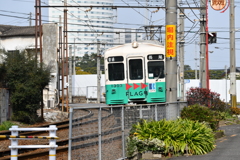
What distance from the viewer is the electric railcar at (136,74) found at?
18.4 m

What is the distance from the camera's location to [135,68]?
18844 millimetres

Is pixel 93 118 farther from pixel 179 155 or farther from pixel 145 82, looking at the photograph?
pixel 145 82

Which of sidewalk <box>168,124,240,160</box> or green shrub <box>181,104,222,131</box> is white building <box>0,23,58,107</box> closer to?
green shrub <box>181,104,222,131</box>

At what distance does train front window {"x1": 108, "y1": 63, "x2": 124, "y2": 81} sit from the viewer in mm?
18922

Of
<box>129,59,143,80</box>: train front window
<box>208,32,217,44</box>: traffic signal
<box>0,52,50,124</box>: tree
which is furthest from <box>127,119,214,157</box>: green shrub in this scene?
<box>208,32,217,44</box>: traffic signal

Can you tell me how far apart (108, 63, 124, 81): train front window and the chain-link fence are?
20.8 feet

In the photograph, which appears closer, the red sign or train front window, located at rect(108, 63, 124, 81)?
train front window, located at rect(108, 63, 124, 81)

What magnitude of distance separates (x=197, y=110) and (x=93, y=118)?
19.2 feet

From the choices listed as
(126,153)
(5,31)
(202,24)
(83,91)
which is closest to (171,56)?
(126,153)

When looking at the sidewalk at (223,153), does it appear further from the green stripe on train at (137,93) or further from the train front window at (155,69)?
the train front window at (155,69)

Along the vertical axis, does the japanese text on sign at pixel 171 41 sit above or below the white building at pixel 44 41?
below

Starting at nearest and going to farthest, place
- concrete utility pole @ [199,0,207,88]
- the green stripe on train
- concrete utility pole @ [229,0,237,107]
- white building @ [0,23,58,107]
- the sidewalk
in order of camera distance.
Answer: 1. the sidewalk
2. the green stripe on train
3. concrete utility pole @ [199,0,207,88]
4. concrete utility pole @ [229,0,237,107]
5. white building @ [0,23,58,107]

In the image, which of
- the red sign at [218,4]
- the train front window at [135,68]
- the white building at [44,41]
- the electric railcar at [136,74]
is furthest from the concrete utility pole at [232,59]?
the white building at [44,41]

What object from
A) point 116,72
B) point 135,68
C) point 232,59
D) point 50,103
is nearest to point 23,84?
point 116,72
